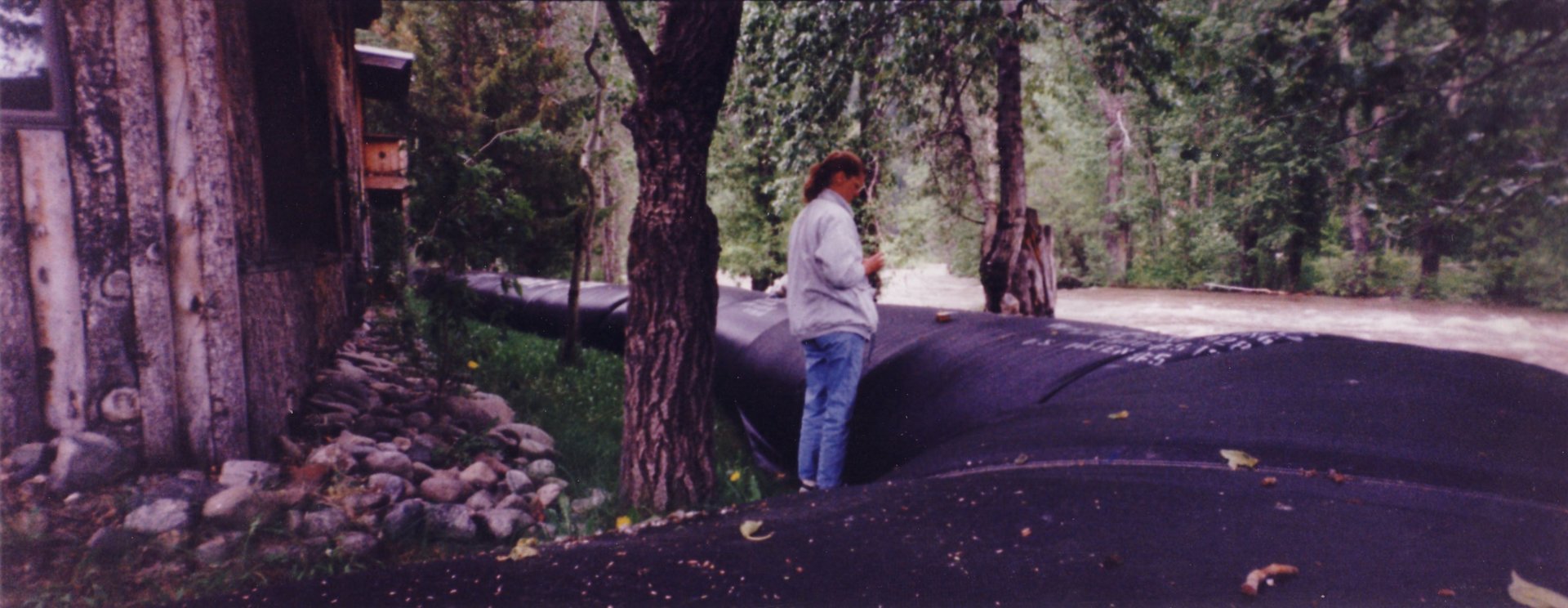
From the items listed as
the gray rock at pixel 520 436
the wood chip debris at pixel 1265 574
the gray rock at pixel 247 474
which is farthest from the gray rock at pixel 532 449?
the wood chip debris at pixel 1265 574

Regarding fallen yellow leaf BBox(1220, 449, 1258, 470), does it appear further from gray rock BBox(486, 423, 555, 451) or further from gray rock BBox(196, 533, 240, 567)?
gray rock BBox(486, 423, 555, 451)

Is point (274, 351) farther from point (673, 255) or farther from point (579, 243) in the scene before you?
point (579, 243)

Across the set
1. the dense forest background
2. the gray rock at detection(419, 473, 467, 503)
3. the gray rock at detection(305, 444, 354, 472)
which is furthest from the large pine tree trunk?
the gray rock at detection(305, 444, 354, 472)

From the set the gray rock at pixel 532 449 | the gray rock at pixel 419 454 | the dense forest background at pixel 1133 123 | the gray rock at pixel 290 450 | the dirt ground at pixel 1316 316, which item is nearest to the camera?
the dense forest background at pixel 1133 123

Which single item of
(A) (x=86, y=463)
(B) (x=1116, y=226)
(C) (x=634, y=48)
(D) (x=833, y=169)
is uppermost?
(C) (x=634, y=48)

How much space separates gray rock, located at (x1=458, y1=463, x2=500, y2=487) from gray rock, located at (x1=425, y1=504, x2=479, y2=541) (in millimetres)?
410

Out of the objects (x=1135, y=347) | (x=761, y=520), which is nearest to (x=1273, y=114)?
(x=1135, y=347)

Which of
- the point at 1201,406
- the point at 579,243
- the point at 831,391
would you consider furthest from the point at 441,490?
the point at 579,243

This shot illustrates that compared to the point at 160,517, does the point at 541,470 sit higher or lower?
lower

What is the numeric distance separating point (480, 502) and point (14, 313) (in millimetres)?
1823

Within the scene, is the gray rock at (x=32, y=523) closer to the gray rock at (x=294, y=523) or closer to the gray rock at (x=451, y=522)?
the gray rock at (x=294, y=523)

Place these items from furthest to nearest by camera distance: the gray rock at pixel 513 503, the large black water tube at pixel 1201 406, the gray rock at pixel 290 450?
the gray rock at pixel 513 503 < the gray rock at pixel 290 450 < the large black water tube at pixel 1201 406

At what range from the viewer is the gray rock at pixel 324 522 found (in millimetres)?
3078

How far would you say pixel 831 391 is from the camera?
13.4 feet
